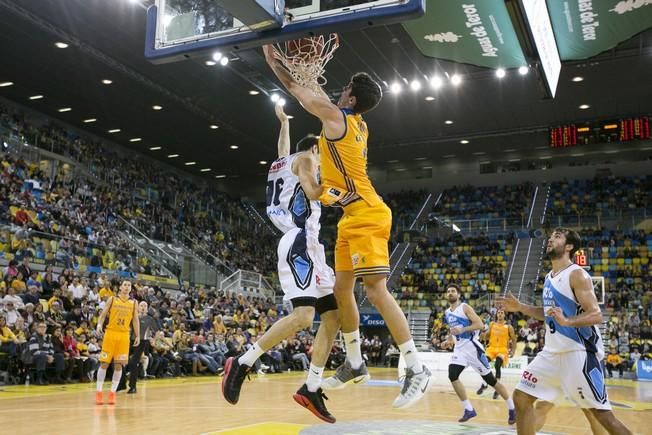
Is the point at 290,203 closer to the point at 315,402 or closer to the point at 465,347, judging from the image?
the point at 315,402

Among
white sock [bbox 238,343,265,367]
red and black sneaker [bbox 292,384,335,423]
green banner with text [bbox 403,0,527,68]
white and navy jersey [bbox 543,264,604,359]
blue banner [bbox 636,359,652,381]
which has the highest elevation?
green banner with text [bbox 403,0,527,68]

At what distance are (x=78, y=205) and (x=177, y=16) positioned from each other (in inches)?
690

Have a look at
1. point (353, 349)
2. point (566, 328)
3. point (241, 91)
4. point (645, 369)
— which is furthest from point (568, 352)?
point (241, 91)

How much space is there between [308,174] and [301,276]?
0.81 meters

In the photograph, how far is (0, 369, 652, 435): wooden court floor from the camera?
23.3ft

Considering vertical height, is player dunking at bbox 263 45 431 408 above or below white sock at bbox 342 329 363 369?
above

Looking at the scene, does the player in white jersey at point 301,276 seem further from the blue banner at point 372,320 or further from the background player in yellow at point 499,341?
the blue banner at point 372,320

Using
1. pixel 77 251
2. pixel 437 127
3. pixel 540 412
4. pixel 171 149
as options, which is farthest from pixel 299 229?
pixel 171 149

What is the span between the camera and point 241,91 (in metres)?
22.8

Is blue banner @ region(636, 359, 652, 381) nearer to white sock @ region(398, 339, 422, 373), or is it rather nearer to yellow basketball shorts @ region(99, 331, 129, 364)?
yellow basketball shorts @ region(99, 331, 129, 364)

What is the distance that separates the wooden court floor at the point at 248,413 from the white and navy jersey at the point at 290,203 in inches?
94.0

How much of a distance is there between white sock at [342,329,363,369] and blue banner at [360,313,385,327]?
70.4 feet

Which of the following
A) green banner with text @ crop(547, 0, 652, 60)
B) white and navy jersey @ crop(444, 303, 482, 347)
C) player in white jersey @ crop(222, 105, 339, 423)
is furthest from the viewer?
green banner with text @ crop(547, 0, 652, 60)

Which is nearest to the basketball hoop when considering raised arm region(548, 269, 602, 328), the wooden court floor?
raised arm region(548, 269, 602, 328)
